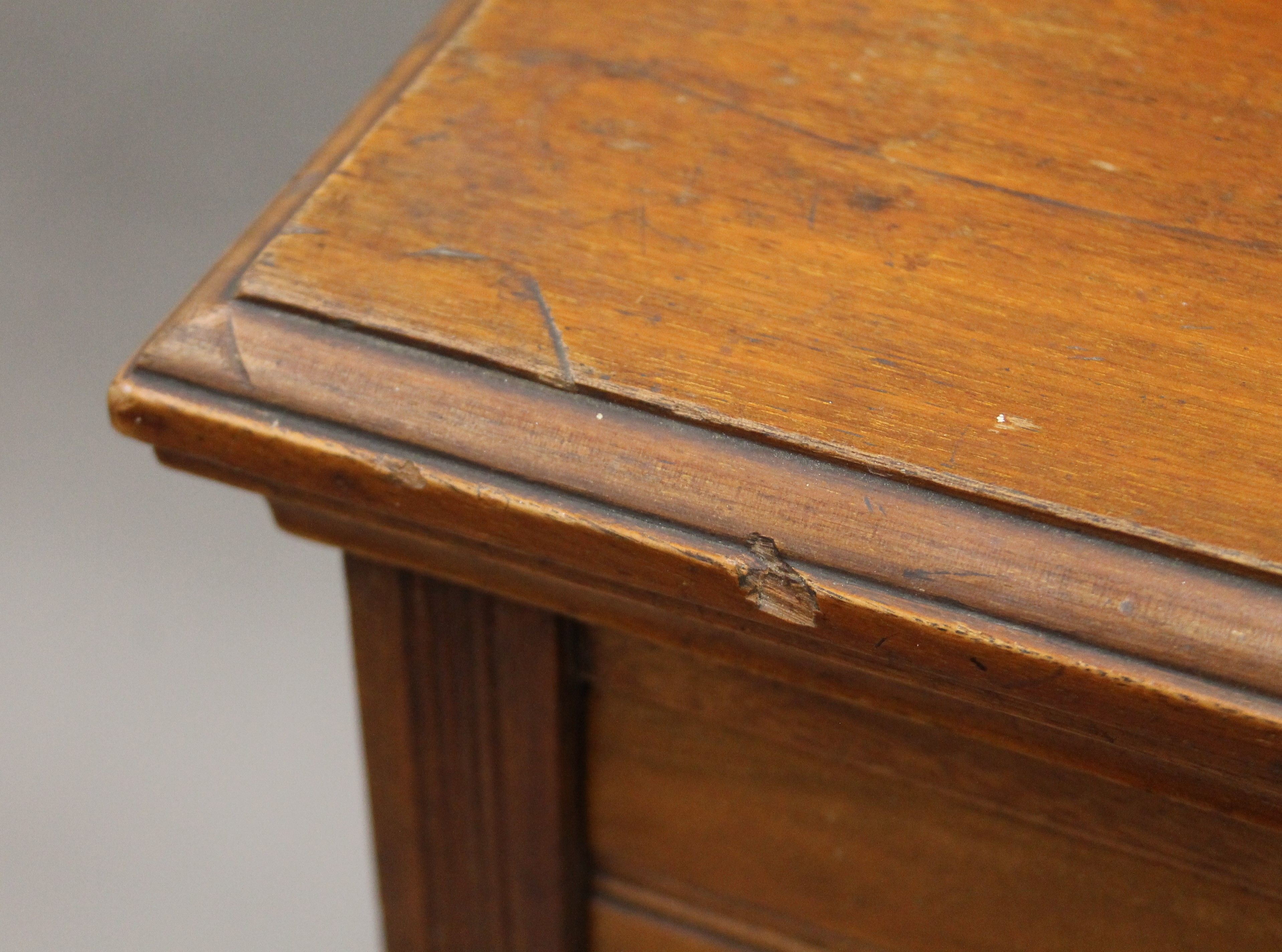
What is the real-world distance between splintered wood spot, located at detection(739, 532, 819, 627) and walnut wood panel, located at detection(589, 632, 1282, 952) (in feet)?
0.30

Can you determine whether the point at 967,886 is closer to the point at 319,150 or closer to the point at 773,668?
the point at 773,668

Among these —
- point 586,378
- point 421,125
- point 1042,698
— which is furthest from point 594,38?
point 1042,698

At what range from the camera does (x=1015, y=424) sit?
427 mm

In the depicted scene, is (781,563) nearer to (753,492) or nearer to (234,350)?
(753,492)

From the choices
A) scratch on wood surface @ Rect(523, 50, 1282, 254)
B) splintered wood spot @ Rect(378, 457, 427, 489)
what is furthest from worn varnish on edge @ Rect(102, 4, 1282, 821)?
scratch on wood surface @ Rect(523, 50, 1282, 254)

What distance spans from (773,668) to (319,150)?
0.86 feet

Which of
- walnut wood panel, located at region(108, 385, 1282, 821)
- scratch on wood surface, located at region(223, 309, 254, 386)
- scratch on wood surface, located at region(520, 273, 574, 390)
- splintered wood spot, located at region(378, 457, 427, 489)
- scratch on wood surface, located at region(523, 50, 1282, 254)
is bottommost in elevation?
walnut wood panel, located at region(108, 385, 1282, 821)

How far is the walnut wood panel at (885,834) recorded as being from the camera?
1.59 feet

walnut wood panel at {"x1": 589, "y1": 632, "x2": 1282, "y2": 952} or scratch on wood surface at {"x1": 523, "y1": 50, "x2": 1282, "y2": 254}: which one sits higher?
scratch on wood surface at {"x1": 523, "y1": 50, "x2": 1282, "y2": 254}

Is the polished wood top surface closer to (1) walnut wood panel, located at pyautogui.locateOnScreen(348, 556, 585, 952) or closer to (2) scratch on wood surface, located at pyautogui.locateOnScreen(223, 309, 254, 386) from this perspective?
(2) scratch on wood surface, located at pyautogui.locateOnScreen(223, 309, 254, 386)

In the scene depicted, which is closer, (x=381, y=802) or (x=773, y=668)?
(x=773, y=668)

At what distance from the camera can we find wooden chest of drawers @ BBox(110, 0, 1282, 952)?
16.2 inches

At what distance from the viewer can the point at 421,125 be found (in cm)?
53

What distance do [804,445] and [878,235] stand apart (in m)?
0.10
